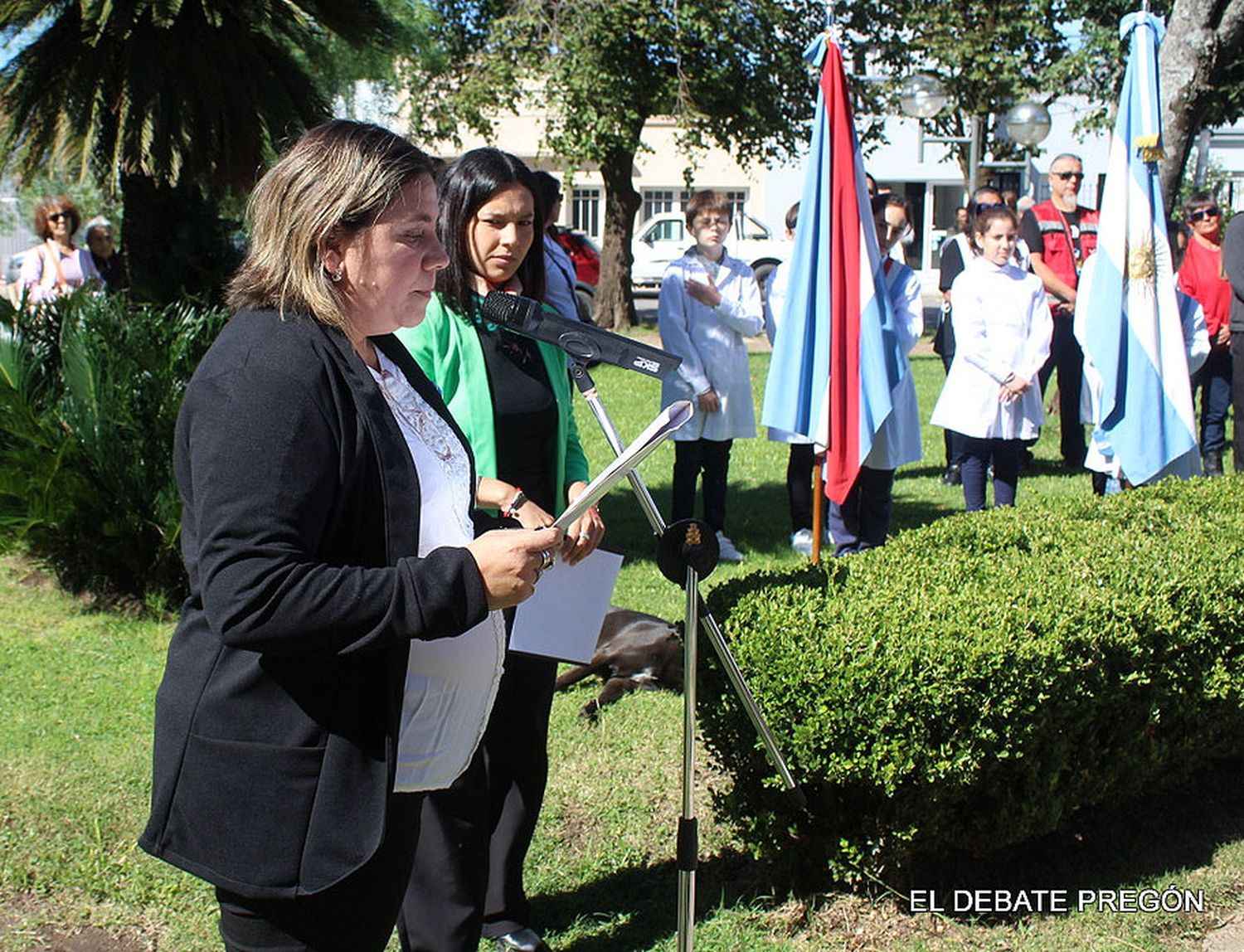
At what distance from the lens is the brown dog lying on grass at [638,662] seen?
529 centimetres

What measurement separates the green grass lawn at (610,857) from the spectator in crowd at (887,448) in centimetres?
231

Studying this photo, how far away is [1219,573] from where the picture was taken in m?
3.97

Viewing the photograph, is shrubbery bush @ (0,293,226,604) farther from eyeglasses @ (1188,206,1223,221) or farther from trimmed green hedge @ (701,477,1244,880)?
eyeglasses @ (1188,206,1223,221)

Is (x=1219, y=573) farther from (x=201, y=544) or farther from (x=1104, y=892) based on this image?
(x=201, y=544)

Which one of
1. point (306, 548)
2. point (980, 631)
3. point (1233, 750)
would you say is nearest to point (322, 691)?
point (306, 548)

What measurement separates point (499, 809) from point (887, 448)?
163 inches

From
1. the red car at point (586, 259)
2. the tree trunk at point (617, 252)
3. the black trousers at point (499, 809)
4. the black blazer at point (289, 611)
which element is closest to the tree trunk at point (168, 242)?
the black trousers at point (499, 809)

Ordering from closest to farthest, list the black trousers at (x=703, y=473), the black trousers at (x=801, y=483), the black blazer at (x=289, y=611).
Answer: the black blazer at (x=289, y=611)
the black trousers at (x=703, y=473)
the black trousers at (x=801, y=483)

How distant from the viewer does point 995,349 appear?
7586mm

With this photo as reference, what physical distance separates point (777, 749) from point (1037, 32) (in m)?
22.3

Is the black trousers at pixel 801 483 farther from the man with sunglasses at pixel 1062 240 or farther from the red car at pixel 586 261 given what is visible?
the red car at pixel 586 261

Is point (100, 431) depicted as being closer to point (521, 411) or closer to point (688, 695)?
point (521, 411)

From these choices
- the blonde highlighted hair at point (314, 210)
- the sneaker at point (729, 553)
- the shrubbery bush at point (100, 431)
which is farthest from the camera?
the sneaker at point (729, 553)

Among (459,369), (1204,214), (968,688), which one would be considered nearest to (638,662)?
(968,688)
